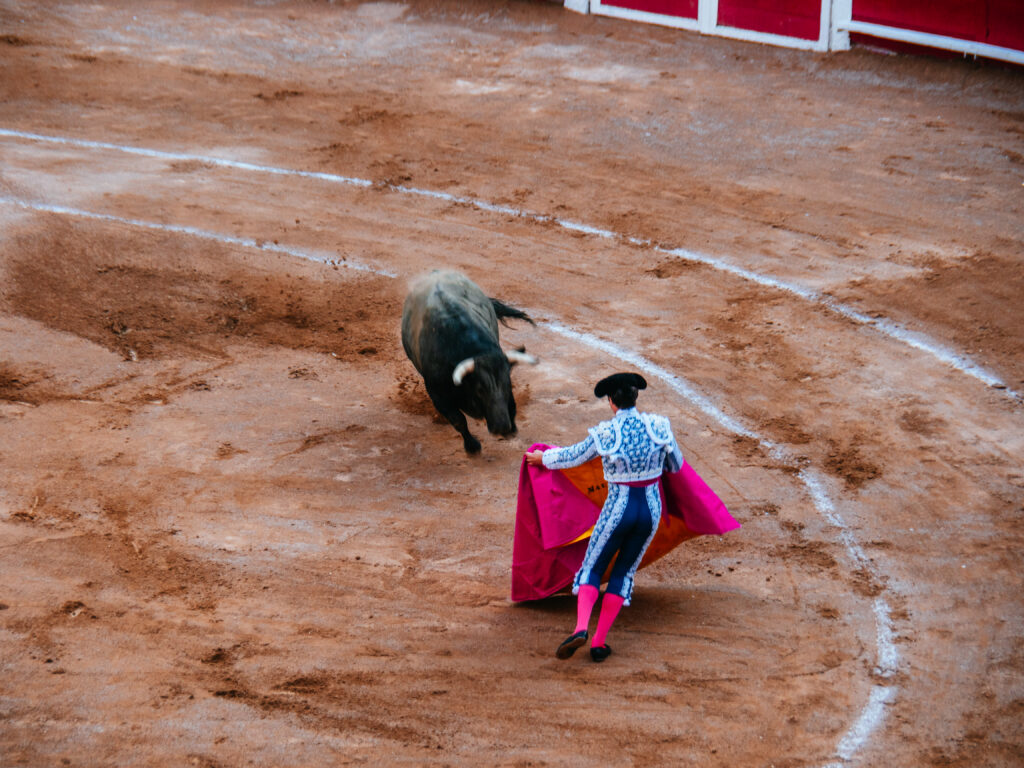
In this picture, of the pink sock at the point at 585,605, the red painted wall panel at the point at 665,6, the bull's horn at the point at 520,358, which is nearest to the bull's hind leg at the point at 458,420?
the bull's horn at the point at 520,358

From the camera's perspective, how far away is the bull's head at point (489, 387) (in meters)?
6.50

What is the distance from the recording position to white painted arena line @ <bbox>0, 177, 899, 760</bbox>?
4.54 m

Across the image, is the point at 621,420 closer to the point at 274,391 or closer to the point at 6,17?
the point at 274,391

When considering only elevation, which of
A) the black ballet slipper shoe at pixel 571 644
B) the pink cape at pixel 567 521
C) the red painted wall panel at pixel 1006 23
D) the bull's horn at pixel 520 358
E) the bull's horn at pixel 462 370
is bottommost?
the black ballet slipper shoe at pixel 571 644

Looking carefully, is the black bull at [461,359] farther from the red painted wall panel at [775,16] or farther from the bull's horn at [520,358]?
the red painted wall panel at [775,16]

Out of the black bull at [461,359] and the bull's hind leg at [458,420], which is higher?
the black bull at [461,359]

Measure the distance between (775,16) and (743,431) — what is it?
856cm

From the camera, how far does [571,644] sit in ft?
15.7

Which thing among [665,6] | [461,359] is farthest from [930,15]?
[461,359]

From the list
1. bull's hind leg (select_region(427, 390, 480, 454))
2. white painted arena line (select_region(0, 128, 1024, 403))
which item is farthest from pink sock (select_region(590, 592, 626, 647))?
white painted arena line (select_region(0, 128, 1024, 403))

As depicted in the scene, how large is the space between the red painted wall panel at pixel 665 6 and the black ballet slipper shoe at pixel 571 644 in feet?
37.8

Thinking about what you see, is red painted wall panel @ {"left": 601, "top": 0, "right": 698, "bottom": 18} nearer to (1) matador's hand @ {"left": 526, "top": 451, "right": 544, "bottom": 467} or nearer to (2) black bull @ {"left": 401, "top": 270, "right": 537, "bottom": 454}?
(2) black bull @ {"left": 401, "top": 270, "right": 537, "bottom": 454}

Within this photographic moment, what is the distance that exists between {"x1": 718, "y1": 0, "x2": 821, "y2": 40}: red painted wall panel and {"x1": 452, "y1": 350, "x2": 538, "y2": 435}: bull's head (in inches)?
350

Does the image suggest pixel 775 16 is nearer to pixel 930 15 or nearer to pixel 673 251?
pixel 930 15
